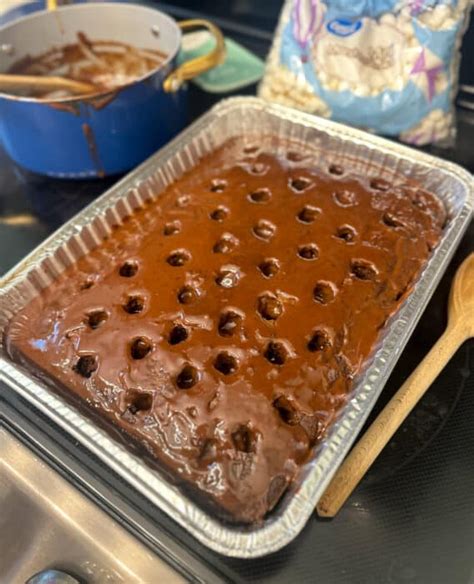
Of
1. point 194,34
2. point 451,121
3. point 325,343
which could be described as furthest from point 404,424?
point 194,34

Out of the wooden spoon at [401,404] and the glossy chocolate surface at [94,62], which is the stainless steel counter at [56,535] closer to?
the wooden spoon at [401,404]

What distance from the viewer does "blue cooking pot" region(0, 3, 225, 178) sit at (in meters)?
0.90

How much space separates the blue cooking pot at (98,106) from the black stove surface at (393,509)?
1.50ft

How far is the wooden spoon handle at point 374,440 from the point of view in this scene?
2.06ft

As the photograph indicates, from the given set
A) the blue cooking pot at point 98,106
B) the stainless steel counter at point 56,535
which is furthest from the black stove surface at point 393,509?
the blue cooking pot at point 98,106

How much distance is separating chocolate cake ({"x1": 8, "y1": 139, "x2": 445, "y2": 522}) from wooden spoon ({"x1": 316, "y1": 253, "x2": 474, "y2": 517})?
52 mm

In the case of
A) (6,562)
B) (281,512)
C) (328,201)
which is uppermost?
(328,201)

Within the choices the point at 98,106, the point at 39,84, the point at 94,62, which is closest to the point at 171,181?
the point at 98,106

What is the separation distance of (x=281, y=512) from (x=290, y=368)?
0.17 meters

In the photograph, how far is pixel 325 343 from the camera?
0.70m

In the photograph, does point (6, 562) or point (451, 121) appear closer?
point (6, 562)

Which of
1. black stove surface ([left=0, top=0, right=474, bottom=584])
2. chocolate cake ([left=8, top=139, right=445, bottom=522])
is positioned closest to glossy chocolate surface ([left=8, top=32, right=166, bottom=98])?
chocolate cake ([left=8, top=139, right=445, bottom=522])

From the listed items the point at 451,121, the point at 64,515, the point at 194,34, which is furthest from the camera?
the point at 194,34

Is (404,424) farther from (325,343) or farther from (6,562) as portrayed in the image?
(6,562)
